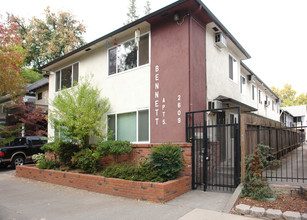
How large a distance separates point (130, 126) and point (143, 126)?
2.42 feet

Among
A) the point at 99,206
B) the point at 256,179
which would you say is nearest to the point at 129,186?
the point at 99,206

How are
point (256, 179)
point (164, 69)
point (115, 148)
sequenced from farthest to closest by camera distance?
point (164, 69) < point (115, 148) < point (256, 179)

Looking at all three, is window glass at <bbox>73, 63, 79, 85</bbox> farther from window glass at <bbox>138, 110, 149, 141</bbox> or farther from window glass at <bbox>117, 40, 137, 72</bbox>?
window glass at <bbox>138, 110, 149, 141</bbox>

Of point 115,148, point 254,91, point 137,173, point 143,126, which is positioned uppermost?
point 254,91

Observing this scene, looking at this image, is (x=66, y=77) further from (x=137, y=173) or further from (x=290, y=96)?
(x=290, y=96)

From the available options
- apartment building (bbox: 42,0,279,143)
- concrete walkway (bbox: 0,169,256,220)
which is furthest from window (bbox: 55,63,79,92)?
concrete walkway (bbox: 0,169,256,220)

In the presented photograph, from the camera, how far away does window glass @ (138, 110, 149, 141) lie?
27.8ft

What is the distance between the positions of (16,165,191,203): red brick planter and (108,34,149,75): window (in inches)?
173

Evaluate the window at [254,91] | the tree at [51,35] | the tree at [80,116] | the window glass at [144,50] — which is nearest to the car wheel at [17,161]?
the tree at [80,116]

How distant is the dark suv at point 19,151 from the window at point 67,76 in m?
3.47

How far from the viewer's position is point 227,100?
8633mm

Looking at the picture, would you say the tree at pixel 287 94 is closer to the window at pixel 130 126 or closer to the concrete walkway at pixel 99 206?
the window at pixel 130 126

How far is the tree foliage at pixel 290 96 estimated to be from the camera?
58688mm

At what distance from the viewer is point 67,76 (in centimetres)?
1270
